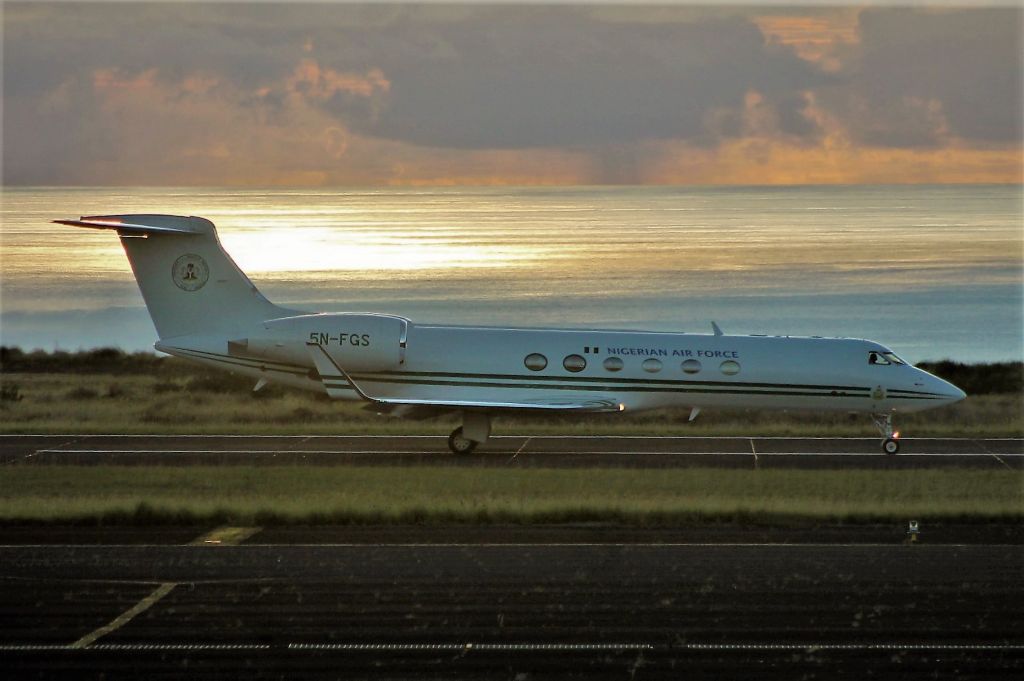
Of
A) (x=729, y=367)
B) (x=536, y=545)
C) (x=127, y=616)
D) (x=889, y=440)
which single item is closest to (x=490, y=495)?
(x=536, y=545)

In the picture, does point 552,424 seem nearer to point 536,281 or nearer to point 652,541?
point 652,541

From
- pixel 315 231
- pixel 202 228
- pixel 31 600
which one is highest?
pixel 315 231

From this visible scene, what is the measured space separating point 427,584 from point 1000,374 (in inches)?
Answer: 1678

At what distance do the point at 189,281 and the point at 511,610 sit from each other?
19.5 meters

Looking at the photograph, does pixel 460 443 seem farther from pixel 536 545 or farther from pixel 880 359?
pixel 536 545

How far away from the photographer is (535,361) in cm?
3225

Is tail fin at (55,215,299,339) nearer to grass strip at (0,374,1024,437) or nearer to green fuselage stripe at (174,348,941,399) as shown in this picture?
green fuselage stripe at (174,348,941,399)

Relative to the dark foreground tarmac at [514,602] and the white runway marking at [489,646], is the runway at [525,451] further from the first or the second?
the white runway marking at [489,646]

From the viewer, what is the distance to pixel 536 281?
138 meters

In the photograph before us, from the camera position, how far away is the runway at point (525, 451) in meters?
30.8

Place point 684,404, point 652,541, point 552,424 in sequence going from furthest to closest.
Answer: point 552,424 → point 684,404 → point 652,541

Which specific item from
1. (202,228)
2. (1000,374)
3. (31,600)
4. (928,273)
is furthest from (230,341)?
(928,273)

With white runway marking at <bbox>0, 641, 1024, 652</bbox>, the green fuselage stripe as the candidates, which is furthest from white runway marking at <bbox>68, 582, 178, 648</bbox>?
the green fuselage stripe

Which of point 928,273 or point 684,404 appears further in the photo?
point 928,273
